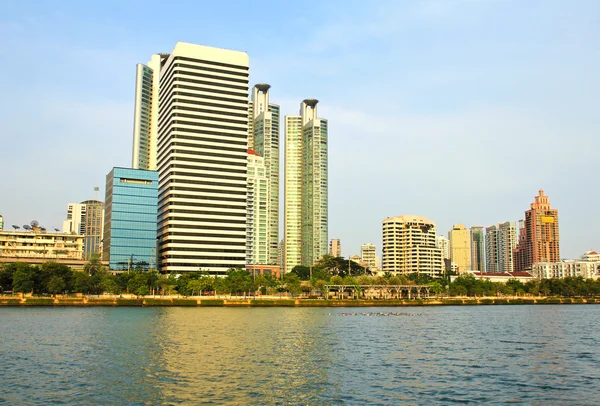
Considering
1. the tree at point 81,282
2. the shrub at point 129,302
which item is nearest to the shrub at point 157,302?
the shrub at point 129,302

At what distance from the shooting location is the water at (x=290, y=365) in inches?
1790

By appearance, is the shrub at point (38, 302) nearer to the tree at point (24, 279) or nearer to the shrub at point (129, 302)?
the tree at point (24, 279)

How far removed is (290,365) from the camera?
195 feet

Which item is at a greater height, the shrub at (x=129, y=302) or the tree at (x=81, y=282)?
the tree at (x=81, y=282)

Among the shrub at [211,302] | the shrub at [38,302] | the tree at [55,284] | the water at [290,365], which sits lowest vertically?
the water at [290,365]

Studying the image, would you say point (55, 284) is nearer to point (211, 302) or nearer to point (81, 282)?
point (81, 282)

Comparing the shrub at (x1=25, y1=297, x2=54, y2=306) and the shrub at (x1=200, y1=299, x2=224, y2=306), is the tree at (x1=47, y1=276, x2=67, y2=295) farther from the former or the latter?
the shrub at (x1=200, y1=299, x2=224, y2=306)

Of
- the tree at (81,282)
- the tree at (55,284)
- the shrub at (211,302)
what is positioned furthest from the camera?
the tree at (81,282)

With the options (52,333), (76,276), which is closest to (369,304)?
(76,276)

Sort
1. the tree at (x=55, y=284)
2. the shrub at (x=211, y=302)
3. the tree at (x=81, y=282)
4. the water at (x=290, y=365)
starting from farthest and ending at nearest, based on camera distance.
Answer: the tree at (x=81, y=282) → the shrub at (x=211, y=302) → the tree at (x=55, y=284) → the water at (x=290, y=365)

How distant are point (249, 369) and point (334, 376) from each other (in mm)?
8636

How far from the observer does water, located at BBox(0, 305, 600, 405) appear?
149 ft

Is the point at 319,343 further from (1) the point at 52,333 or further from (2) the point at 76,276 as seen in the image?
(2) the point at 76,276

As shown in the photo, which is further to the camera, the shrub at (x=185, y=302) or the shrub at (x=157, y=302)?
the shrub at (x=157, y=302)
